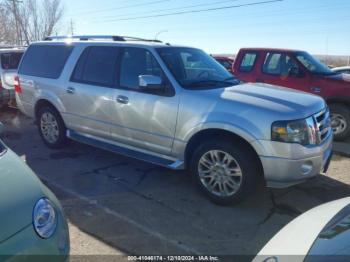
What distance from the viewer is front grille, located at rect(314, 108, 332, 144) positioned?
13.0 ft

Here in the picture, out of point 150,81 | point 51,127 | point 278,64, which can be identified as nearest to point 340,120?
point 278,64

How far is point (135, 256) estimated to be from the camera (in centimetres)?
316

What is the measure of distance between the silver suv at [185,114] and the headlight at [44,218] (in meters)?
2.15

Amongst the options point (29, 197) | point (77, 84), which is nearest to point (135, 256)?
point (29, 197)

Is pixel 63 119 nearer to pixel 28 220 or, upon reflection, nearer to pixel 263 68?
pixel 28 220

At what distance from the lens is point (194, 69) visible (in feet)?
15.8

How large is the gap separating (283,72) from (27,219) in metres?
6.73

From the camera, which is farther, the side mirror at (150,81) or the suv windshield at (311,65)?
the suv windshield at (311,65)

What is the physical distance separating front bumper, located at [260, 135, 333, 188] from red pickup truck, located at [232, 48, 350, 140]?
12.4 feet

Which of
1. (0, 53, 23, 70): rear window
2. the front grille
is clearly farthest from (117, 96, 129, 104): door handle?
(0, 53, 23, 70): rear window

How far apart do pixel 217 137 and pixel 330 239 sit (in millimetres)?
2323

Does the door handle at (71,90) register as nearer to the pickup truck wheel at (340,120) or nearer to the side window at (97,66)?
the side window at (97,66)

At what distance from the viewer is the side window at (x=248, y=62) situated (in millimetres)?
8125

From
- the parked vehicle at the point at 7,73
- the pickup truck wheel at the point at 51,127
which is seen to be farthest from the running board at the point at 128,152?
the parked vehicle at the point at 7,73
